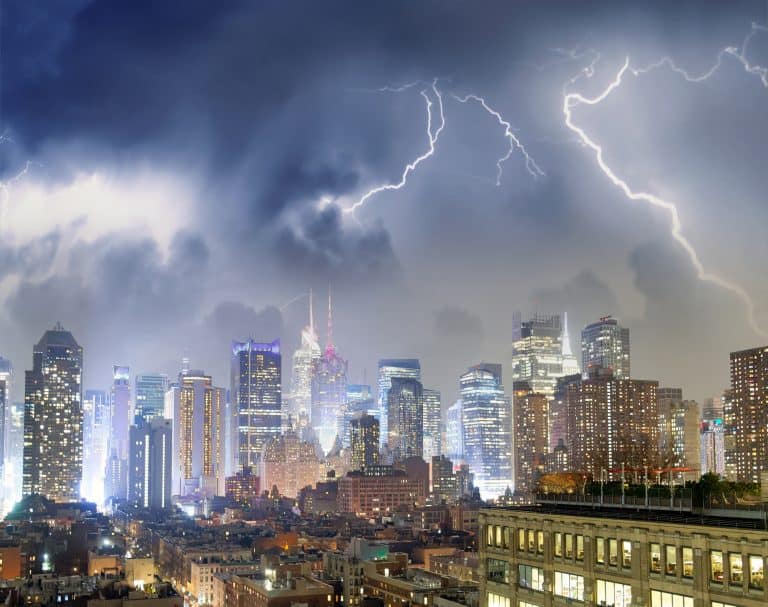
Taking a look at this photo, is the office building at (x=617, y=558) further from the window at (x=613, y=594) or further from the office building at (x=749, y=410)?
the office building at (x=749, y=410)

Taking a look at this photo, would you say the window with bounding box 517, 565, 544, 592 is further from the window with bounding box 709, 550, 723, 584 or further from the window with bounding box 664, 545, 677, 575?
the window with bounding box 709, 550, 723, 584

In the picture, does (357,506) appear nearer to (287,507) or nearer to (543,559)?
(287,507)

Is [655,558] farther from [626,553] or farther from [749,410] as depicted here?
[749,410]

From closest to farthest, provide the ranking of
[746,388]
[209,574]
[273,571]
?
[273,571]
[209,574]
[746,388]

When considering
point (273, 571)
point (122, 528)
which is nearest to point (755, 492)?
point (273, 571)

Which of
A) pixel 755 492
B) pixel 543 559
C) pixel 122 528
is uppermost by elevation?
pixel 755 492

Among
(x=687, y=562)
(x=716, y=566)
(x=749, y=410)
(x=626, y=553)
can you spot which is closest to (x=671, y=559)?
(x=687, y=562)

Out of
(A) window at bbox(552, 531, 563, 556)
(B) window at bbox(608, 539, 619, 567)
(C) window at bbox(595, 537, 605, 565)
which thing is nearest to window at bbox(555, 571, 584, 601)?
(A) window at bbox(552, 531, 563, 556)
